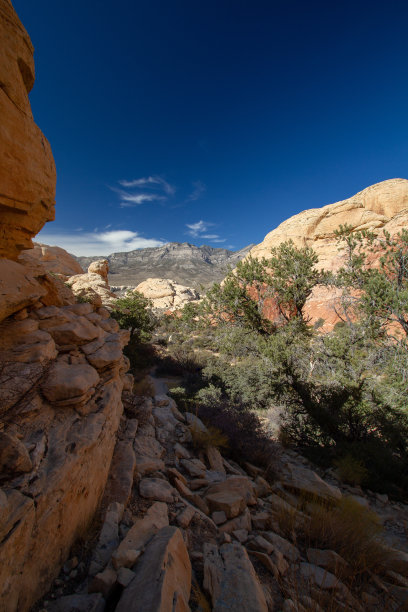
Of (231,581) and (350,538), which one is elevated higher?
(231,581)

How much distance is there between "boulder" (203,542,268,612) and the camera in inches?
70.5

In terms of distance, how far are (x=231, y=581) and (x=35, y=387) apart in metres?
2.52

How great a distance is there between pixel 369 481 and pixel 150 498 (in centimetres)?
471

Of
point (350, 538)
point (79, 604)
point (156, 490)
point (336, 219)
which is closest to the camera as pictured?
point (79, 604)

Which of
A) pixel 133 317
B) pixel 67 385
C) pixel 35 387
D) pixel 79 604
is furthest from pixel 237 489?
pixel 133 317

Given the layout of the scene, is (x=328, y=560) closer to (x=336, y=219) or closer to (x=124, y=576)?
(x=124, y=576)

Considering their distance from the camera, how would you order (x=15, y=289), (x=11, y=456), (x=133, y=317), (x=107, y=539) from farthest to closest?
1. (x=133, y=317)
2. (x=15, y=289)
3. (x=107, y=539)
4. (x=11, y=456)

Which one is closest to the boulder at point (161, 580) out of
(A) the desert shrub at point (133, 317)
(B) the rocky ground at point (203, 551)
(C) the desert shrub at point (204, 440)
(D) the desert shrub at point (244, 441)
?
(B) the rocky ground at point (203, 551)

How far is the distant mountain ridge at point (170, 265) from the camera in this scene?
74.9 m

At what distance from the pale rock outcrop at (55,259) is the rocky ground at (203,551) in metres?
21.2

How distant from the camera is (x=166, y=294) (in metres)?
52.1

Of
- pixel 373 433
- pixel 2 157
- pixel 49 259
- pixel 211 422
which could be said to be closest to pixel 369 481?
pixel 373 433

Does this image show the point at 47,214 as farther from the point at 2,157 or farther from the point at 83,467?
the point at 83,467

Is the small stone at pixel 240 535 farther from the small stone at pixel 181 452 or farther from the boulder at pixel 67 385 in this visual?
the boulder at pixel 67 385
